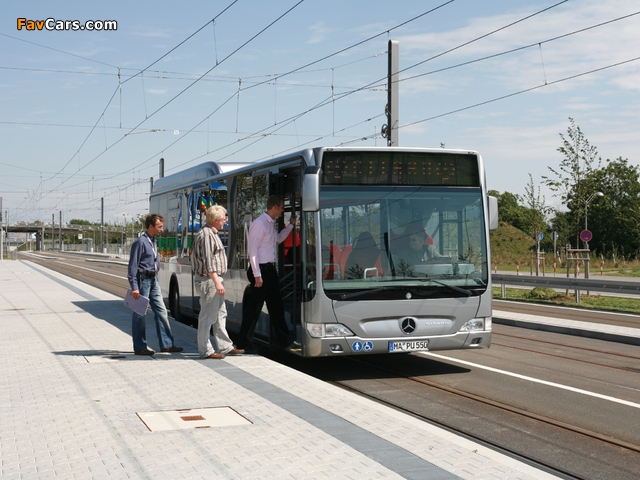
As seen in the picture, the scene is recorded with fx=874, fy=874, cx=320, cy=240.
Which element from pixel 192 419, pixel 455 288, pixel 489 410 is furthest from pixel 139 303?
pixel 489 410

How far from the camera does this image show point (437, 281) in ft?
32.7

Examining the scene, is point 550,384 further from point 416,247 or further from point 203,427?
point 203,427

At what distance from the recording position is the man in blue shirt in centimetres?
1072

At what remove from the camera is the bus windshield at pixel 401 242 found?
975cm

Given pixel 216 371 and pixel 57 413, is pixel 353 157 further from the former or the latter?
pixel 57 413

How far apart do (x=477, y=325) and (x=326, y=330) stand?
185 centimetres

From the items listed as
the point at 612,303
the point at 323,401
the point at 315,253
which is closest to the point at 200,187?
the point at 315,253

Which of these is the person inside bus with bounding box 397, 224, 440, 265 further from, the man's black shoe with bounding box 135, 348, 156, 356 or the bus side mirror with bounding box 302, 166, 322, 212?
the man's black shoe with bounding box 135, 348, 156, 356

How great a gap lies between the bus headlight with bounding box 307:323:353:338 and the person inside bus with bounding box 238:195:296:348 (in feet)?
2.32

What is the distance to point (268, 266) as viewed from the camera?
419 inches

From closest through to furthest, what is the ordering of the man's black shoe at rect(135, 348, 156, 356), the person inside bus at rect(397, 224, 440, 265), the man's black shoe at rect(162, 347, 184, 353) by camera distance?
the person inside bus at rect(397, 224, 440, 265), the man's black shoe at rect(135, 348, 156, 356), the man's black shoe at rect(162, 347, 184, 353)

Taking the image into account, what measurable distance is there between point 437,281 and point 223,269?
250 cm

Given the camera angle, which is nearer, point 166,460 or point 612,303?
point 166,460

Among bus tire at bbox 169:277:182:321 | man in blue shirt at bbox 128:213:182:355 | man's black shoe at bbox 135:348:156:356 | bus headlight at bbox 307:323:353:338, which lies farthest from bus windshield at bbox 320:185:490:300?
bus tire at bbox 169:277:182:321
